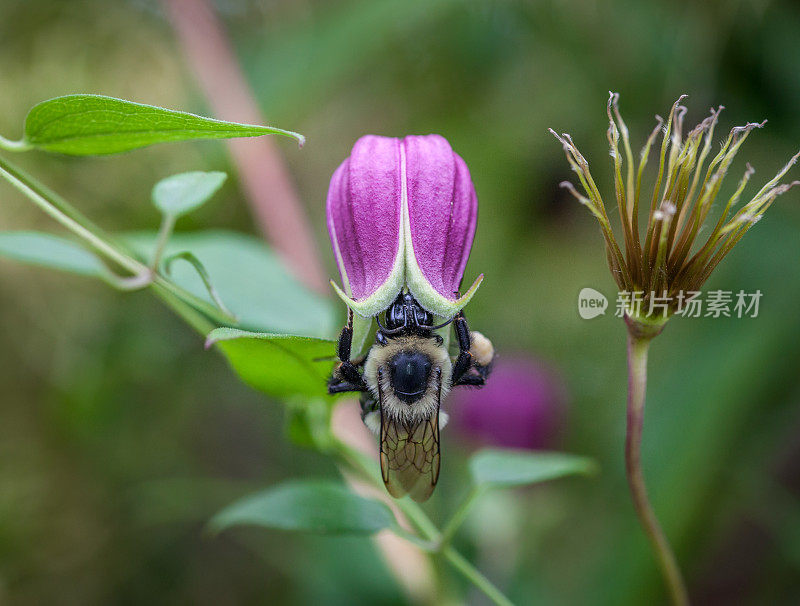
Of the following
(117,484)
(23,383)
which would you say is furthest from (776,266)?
(23,383)

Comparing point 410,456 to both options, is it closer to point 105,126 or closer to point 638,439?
point 638,439

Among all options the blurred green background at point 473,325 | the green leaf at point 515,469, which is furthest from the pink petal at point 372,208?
the blurred green background at point 473,325

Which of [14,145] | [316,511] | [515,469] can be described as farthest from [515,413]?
[14,145]

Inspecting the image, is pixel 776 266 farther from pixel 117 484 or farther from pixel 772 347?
pixel 117 484

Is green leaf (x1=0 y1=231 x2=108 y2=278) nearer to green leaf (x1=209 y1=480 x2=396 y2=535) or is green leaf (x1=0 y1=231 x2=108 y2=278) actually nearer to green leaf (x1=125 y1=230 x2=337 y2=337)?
green leaf (x1=125 y1=230 x2=337 y2=337)

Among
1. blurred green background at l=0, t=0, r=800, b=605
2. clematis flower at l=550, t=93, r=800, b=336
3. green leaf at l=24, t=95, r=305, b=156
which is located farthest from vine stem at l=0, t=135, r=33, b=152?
blurred green background at l=0, t=0, r=800, b=605

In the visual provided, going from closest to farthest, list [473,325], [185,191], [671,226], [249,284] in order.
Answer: [671,226]
[185,191]
[249,284]
[473,325]
